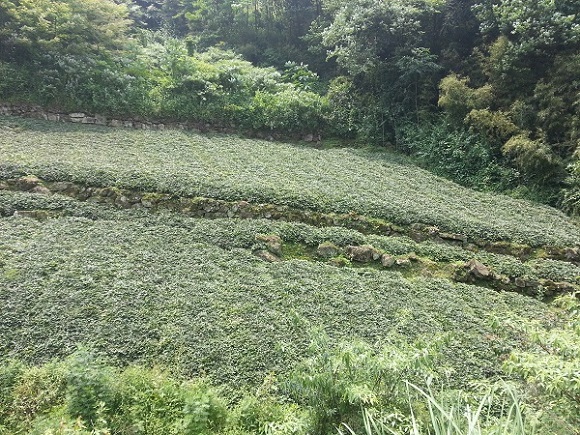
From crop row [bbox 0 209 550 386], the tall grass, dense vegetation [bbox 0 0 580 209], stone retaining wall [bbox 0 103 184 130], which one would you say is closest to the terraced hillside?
crop row [bbox 0 209 550 386]

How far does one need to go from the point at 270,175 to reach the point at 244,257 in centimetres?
397

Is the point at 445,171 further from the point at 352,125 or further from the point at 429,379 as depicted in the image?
the point at 429,379

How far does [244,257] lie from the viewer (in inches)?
334

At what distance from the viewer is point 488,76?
1455 centimetres

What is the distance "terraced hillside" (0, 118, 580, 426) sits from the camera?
6.23 meters

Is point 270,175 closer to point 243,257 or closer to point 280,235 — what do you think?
point 280,235

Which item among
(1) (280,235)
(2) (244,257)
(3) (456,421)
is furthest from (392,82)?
(3) (456,421)

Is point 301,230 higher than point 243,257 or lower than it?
higher

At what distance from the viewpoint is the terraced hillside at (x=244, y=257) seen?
6227mm

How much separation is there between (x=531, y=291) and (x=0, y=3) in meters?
17.5

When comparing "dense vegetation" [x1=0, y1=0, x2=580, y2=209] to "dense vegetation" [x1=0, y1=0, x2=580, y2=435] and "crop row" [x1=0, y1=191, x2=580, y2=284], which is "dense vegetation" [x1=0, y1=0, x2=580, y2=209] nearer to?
"dense vegetation" [x1=0, y1=0, x2=580, y2=435]

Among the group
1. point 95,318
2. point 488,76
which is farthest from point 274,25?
point 95,318

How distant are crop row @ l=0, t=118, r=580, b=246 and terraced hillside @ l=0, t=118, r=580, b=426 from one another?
0.06m

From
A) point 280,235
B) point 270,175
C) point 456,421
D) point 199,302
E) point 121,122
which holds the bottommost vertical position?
point 199,302
